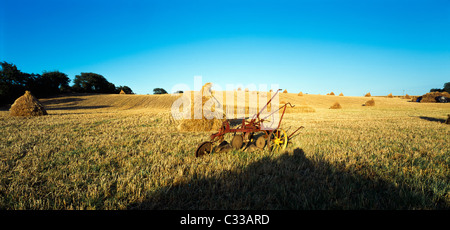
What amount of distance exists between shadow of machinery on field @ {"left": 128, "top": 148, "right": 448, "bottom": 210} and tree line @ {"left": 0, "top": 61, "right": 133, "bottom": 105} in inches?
1925

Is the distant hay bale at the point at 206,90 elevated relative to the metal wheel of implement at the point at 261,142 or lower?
elevated

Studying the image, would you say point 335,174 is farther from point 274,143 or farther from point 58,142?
point 58,142

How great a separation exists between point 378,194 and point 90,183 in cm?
498

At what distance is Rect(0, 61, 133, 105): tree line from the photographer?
31.3m

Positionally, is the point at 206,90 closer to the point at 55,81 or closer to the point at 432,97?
the point at 55,81

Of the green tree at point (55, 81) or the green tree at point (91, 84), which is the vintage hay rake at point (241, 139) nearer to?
the green tree at point (55, 81)

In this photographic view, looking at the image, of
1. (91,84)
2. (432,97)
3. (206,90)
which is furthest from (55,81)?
(432,97)

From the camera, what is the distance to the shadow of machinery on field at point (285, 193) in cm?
229

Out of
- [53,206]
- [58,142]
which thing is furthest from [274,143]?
[58,142]

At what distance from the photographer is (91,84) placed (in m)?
58.1

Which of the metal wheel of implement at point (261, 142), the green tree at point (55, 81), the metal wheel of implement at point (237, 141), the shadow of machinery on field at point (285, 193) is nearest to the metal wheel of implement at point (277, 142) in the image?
the metal wheel of implement at point (261, 142)

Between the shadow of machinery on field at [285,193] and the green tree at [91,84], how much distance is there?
70.6 meters

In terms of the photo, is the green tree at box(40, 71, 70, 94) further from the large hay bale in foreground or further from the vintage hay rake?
the vintage hay rake
